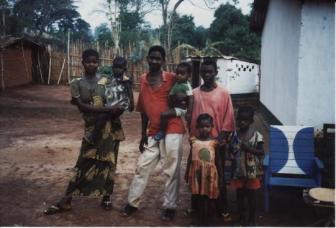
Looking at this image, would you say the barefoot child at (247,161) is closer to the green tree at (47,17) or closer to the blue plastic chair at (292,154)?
the blue plastic chair at (292,154)

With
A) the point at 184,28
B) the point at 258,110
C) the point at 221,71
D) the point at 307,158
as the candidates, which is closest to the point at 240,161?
the point at 307,158

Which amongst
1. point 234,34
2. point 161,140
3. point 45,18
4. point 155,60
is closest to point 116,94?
point 155,60

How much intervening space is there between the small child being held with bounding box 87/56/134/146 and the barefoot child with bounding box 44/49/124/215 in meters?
0.05

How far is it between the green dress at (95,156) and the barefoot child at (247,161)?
129 centimetres

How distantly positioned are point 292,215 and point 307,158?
27.3 inches

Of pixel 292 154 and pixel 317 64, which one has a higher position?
pixel 317 64

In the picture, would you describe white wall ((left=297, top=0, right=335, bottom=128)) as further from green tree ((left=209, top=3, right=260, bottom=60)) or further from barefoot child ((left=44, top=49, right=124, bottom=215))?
green tree ((left=209, top=3, right=260, bottom=60))

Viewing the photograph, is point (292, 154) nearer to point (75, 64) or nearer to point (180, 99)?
point (180, 99)

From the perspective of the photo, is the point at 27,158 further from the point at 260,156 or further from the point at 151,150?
the point at 260,156

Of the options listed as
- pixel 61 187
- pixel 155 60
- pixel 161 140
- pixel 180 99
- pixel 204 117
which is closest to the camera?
pixel 204 117

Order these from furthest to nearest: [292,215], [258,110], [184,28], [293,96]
Result: [184,28]
[258,110]
[293,96]
[292,215]

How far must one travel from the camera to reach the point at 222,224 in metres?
4.19

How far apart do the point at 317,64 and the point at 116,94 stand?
3102 millimetres

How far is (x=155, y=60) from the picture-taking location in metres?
4.16
